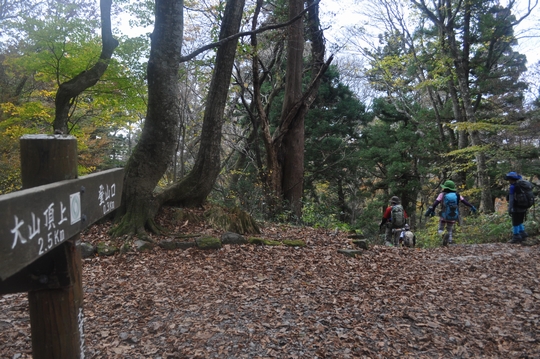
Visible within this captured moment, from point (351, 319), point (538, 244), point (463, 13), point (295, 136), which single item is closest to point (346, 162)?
point (295, 136)

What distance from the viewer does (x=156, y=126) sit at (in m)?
6.94

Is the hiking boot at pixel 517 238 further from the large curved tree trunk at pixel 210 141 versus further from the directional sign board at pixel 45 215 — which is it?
the directional sign board at pixel 45 215

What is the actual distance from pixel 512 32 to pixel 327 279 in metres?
16.0

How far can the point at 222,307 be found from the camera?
15.0 feet

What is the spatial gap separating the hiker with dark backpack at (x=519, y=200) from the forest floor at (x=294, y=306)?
7.22ft

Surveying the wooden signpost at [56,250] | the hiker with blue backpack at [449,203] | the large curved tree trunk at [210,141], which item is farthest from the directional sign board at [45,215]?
the hiker with blue backpack at [449,203]

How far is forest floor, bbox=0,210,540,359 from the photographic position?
12.3 feet

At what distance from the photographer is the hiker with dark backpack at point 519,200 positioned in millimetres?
8727

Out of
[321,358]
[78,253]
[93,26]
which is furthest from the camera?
[93,26]

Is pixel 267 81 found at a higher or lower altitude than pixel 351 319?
higher

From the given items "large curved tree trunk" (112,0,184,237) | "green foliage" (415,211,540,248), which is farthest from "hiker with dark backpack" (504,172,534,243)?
"large curved tree trunk" (112,0,184,237)

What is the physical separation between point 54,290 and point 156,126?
548 cm

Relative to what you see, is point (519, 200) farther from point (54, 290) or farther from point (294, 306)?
point (54, 290)

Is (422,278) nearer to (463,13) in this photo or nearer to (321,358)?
(321,358)
